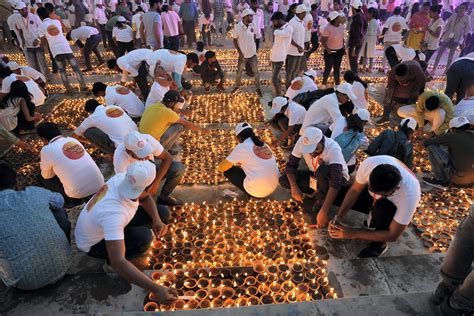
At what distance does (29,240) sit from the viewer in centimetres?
216

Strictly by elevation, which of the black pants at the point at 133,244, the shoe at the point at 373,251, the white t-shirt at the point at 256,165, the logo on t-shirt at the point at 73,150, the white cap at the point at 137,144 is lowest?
the shoe at the point at 373,251

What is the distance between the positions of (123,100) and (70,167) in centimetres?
190

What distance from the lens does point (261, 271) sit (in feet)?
8.47

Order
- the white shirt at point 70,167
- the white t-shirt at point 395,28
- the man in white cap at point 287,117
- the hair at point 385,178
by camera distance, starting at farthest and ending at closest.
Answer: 1. the white t-shirt at point 395,28
2. the man in white cap at point 287,117
3. the white shirt at point 70,167
4. the hair at point 385,178

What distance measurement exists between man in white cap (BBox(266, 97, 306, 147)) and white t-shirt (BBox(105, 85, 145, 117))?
2026 mm

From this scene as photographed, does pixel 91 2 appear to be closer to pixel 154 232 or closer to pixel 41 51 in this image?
pixel 41 51

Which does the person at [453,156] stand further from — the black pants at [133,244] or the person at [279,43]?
the black pants at [133,244]

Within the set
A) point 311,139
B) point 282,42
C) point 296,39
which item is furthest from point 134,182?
point 296,39

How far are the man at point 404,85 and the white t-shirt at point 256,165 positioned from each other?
2.88 meters

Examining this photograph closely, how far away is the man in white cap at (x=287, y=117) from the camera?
4.38 metres

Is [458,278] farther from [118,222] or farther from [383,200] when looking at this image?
[118,222]

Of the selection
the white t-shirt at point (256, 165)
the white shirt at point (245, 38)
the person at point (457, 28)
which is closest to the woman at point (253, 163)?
the white t-shirt at point (256, 165)

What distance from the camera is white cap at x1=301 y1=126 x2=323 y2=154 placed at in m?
2.95

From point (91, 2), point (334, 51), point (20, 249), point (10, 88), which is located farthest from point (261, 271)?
point (91, 2)
